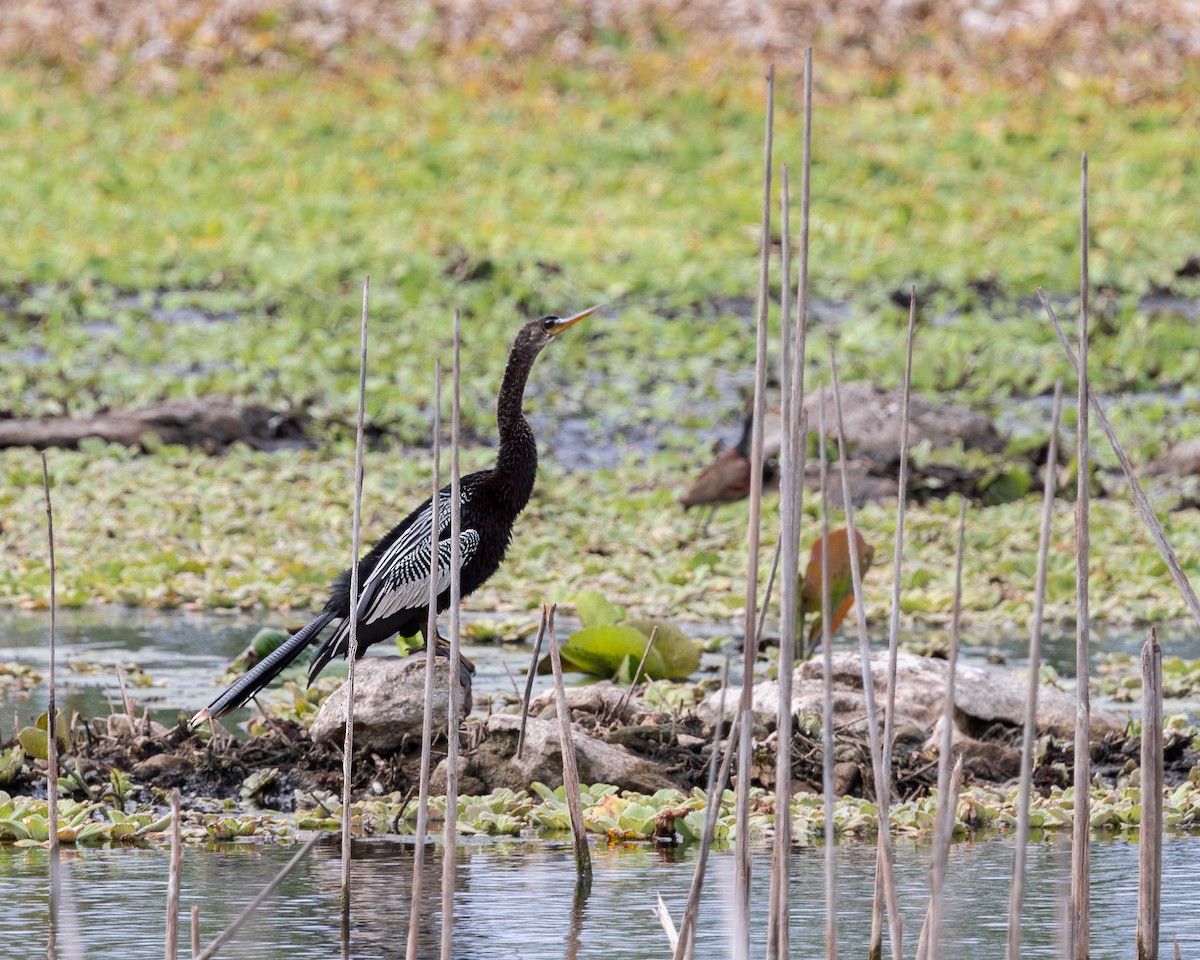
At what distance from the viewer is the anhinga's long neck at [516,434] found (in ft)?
22.8

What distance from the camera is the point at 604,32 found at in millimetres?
22703

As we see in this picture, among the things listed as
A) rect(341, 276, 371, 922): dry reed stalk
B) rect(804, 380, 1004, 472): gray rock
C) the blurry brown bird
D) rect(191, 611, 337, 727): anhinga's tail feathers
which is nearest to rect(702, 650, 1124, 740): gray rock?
rect(191, 611, 337, 727): anhinga's tail feathers

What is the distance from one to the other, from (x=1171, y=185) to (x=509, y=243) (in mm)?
6034

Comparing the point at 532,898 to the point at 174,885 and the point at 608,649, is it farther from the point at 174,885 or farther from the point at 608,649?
the point at 608,649

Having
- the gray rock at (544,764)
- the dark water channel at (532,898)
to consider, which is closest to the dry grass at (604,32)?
the gray rock at (544,764)

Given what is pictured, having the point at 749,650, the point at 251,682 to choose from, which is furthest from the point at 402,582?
the point at 749,650

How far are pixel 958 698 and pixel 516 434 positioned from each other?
5.53 feet

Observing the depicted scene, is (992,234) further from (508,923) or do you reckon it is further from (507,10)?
(508,923)

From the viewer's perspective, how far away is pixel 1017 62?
72.5ft

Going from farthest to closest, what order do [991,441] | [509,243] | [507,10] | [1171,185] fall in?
[507,10] → [1171,185] → [509,243] → [991,441]

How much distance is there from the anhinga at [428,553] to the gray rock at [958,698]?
1003mm

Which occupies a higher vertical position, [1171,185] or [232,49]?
[232,49]

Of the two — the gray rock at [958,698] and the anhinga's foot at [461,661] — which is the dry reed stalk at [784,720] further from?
the gray rock at [958,698]

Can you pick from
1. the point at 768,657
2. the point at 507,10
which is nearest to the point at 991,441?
the point at 768,657
